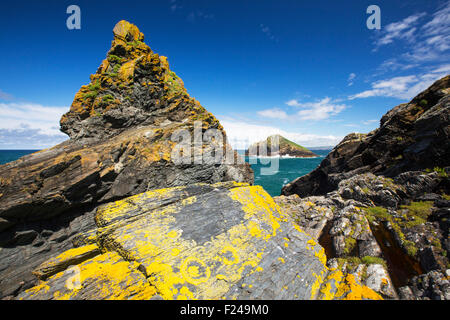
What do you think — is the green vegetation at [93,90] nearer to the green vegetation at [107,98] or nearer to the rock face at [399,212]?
the green vegetation at [107,98]

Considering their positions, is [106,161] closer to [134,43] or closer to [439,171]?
[134,43]

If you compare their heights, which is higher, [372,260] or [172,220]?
[172,220]

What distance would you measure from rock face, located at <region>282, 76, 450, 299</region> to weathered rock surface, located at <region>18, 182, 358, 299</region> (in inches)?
172

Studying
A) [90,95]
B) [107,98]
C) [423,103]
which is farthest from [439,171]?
[90,95]

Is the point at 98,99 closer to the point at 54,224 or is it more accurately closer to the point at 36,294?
the point at 54,224

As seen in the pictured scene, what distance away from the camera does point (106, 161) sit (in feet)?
37.4

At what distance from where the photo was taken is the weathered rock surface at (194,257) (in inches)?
222

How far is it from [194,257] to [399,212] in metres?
17.8

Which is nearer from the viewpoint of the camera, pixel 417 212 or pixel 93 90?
pixel 417 212

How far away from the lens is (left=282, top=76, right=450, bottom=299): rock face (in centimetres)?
859

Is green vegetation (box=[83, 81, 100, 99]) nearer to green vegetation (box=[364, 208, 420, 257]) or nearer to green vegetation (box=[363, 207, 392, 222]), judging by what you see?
green vegetation (box=[364, 208, 420, 257])

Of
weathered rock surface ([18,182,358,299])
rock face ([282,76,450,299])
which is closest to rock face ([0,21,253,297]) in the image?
weathered rock surface ([18,182,358,299])

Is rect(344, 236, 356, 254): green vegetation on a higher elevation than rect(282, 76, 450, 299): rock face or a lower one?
lower

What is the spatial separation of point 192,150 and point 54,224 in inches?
390
